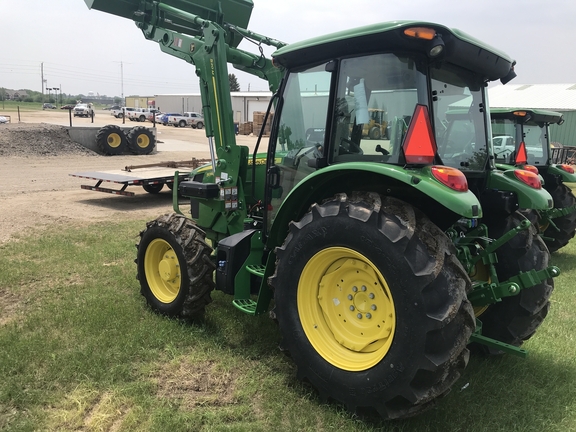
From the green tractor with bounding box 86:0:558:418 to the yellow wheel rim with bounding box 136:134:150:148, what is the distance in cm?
1642

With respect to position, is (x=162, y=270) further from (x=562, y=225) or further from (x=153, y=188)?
(x=153, y=188)

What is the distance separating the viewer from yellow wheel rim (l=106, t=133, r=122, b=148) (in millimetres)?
19166

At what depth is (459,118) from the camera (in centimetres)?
352

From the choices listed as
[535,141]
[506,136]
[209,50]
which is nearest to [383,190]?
[209,50]

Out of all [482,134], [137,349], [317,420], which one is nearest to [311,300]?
[317,420]

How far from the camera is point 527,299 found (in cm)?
360

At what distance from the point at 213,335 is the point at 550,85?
121 ft

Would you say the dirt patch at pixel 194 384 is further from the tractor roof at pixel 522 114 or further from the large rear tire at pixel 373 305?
the tractor roof at pixel 522 114

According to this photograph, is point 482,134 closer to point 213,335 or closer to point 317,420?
point 317,420

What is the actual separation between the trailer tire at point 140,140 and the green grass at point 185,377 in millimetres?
15417

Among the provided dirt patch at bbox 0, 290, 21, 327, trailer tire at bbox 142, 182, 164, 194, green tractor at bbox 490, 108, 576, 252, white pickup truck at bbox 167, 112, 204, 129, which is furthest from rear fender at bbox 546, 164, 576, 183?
white pickup truck at bbox 167, 112, 204, 129

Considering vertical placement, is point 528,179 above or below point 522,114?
below

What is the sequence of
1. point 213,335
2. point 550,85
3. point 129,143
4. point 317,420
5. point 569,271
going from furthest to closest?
point 550,85, point 129,143, point 569,271, point 213,335, point 317,420

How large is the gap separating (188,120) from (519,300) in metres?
47.9
